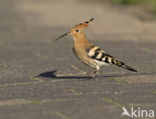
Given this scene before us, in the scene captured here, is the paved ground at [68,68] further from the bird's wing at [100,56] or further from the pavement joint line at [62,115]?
the bird's wing at [100,56]

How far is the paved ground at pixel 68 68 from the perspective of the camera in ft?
20.1

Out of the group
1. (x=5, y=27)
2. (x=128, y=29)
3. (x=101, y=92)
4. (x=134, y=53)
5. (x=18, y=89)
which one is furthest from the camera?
(x=5, y=27)

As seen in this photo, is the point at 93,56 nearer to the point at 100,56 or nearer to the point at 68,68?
the point at 100,56

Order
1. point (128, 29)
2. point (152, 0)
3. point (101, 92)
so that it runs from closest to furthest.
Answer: point (101, 92) < point (128, 29) < point (152, 0)

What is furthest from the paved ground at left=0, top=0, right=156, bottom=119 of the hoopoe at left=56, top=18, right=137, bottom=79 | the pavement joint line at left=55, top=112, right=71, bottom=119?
the hoopoe at left=56, top=18, right=137, bottom=79

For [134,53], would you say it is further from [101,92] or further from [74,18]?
[74,18]

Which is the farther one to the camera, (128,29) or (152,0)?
(152,0)

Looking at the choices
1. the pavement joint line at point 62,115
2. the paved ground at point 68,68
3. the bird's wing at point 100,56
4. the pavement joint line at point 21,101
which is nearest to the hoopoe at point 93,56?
the bird's wing at point 100,56

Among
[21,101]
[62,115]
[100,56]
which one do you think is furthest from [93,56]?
[62,115]

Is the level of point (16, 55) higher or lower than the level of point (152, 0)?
lower

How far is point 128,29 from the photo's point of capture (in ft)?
45.9

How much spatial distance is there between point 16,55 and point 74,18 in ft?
19.4

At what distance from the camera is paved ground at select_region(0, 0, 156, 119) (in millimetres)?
6129

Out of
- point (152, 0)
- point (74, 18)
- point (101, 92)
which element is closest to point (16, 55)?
point (101, 92)
